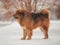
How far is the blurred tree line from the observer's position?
136cm

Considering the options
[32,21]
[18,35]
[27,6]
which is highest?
[27,6]

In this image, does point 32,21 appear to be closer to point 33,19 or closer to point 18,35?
point 33,19

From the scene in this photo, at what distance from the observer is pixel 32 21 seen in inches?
56.1

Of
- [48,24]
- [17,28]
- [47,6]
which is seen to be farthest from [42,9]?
[17,28]

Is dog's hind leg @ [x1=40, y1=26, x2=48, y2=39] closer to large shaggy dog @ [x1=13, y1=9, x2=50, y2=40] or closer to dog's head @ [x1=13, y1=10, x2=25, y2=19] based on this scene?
large shaggy dog @ [x1=13, y1=9, x2=50, y2=40]

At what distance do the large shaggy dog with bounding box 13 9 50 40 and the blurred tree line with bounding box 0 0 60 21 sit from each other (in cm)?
5

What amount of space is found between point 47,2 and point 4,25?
19.9 inches

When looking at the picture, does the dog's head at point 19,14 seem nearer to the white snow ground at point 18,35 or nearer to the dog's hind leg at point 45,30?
the white snow ground at point 18,35

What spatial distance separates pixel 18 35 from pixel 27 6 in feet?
1.03

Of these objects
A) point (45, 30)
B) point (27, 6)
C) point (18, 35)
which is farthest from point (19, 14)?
point (45, 30)

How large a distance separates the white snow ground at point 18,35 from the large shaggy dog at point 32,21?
1.7 inches

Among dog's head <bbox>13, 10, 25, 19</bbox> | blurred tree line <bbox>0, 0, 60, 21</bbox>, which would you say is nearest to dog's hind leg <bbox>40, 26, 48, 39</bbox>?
blurred tree line <bbox>0, 0, 60, 21</bbox>

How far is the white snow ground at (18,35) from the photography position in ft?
4.53

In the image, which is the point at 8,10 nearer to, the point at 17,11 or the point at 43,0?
the point at 17,11
